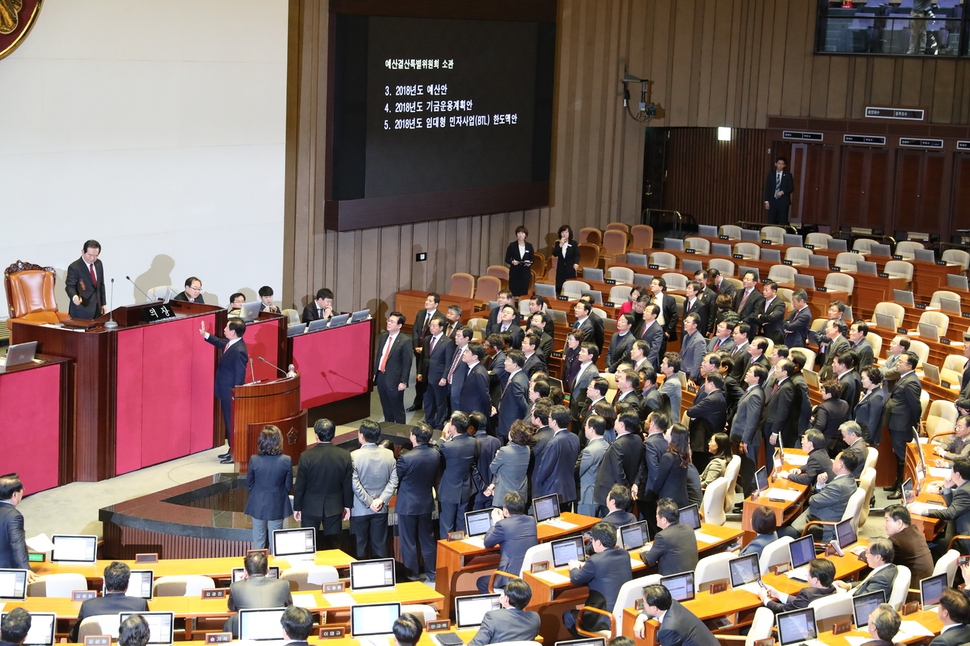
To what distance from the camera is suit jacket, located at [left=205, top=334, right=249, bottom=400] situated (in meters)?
10.7

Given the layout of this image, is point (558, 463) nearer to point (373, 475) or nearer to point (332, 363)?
point (373, 475)

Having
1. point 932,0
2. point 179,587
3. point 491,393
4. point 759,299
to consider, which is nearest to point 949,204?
point 932,0

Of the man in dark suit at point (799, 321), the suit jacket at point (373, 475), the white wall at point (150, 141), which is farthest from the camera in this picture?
the man in dark suit at point (799, 321)

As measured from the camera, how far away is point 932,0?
64.4 ft

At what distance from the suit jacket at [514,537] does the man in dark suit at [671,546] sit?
787mm

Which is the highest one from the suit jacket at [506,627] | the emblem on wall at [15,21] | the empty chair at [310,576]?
the emblem on wall at [15,21]

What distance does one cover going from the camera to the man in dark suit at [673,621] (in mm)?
6543

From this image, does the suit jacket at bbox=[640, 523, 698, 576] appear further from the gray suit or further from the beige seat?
the beige seat

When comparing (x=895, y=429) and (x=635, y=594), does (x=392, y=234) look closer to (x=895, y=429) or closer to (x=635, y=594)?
(x=895, y=429)

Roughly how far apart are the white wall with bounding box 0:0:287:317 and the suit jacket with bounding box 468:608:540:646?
750cm

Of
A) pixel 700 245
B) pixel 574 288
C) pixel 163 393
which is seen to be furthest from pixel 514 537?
pixel 700 245

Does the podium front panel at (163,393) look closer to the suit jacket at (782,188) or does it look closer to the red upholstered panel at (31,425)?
the red upholstered panel at (31,425)

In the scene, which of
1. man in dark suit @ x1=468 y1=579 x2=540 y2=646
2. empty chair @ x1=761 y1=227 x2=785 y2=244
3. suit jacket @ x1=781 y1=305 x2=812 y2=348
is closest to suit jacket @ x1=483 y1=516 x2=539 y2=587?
man in dark suit @ x1=468 y1=579 x2=540 y2=646

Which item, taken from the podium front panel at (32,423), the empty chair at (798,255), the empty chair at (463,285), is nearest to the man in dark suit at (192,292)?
the podium front panel at (32,423)
